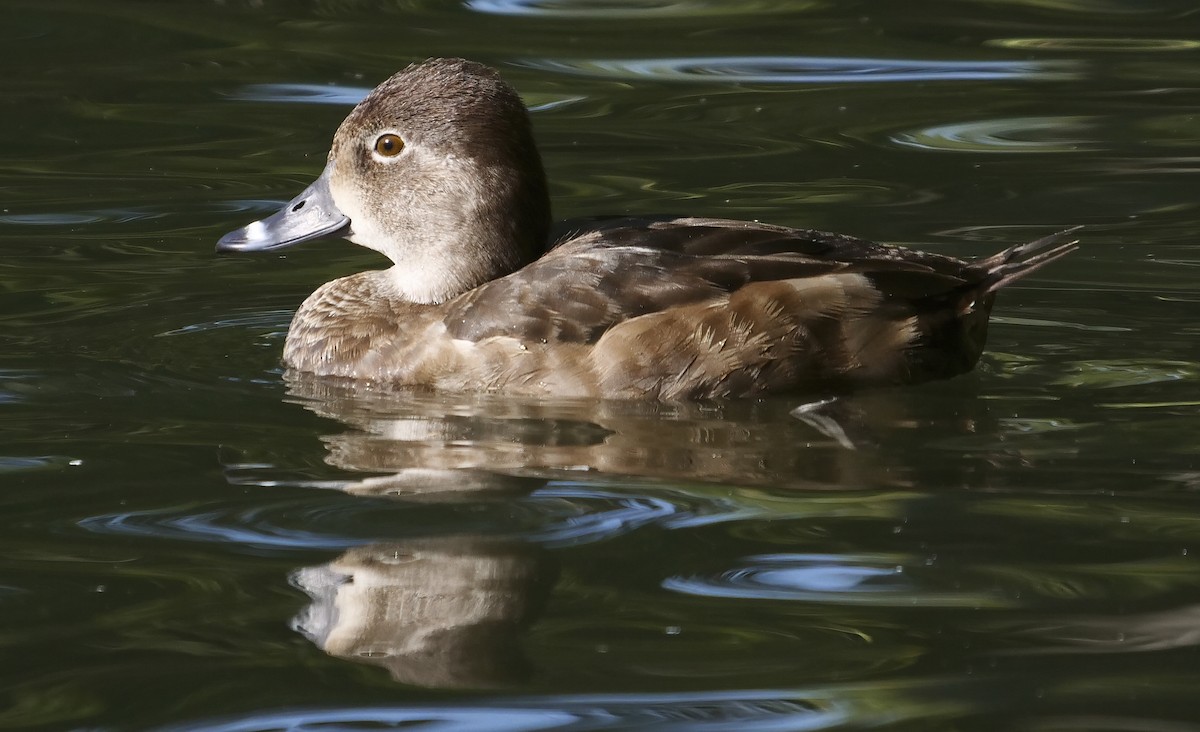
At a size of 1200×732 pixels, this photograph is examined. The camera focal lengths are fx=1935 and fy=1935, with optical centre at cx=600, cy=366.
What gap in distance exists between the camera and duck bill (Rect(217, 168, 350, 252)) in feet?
22.6

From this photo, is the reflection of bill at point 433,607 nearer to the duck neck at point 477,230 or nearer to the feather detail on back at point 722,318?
the feather detail on back at point 722,318

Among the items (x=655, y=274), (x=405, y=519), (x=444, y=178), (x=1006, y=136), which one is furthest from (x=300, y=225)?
(x=1006, y=136)

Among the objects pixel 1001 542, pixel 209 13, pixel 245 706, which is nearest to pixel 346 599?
pixel 245 706

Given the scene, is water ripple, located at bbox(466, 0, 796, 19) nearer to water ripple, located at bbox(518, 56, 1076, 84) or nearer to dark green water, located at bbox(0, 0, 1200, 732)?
water ripple, located at bbox(518, 56, 1076, 84)

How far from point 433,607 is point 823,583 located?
2.90ft

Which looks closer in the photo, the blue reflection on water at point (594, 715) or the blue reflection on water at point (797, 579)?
the blue reflection on water at point (594, 715)

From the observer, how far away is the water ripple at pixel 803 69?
34.4ft

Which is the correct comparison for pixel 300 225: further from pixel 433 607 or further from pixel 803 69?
pixel 803 69

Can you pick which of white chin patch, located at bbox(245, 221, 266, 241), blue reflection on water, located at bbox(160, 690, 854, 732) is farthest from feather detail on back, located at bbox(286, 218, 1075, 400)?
blue reflection on water, located at bbox(160, 690, 854, 732)

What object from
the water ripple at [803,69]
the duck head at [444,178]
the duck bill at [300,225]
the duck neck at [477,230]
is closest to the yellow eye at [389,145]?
the duck head at [444,178]

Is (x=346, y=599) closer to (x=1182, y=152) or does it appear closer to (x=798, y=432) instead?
(x=798, y=432)

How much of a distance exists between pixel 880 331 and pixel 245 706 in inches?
110

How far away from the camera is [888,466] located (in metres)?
5.26

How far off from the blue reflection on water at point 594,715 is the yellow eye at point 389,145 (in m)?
3.17
